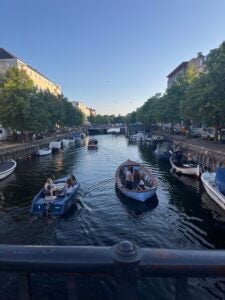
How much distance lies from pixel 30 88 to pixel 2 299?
186 ft

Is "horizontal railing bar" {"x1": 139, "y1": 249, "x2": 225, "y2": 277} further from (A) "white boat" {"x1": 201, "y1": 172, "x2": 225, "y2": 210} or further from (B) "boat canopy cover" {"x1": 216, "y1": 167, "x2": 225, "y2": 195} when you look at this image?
(B) "boat canopy cover" {"x1": 216, "y1": 167, "x2": 225, "y2": 195}

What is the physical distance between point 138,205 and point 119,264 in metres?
20.3

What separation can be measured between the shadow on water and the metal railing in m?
18.5

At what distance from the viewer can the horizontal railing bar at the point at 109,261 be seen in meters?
1.96

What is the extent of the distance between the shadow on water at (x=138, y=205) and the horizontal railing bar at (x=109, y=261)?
18.5m

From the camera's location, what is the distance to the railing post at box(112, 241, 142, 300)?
1.95m

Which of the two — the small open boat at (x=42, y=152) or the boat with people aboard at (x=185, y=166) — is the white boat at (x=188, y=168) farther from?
the small open boat at (x=42, y=152)

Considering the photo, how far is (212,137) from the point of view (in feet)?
175

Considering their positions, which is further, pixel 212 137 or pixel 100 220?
pixel 212 137

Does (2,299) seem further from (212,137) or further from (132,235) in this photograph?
(212,137)

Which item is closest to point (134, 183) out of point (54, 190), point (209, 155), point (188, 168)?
point (54, 190)

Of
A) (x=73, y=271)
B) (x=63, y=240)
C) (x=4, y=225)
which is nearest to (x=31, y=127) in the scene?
(x=4, y=225)

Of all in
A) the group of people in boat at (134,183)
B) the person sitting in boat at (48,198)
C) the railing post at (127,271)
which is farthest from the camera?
the group of people in boat at (134,183)

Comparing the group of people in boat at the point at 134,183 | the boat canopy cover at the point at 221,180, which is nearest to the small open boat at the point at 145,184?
the group of people in boat at the point at 134,183
